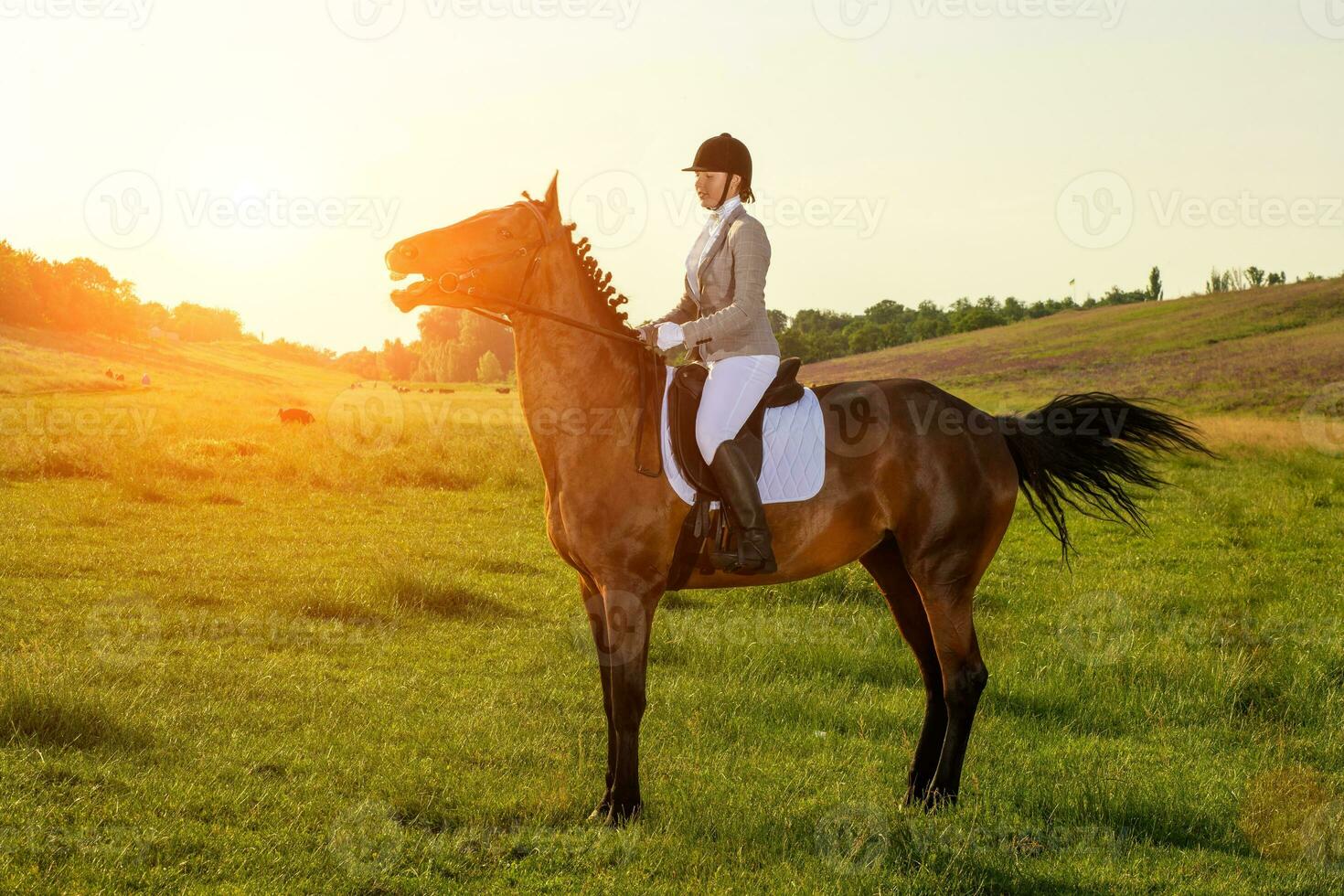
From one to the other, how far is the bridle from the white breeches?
298mm

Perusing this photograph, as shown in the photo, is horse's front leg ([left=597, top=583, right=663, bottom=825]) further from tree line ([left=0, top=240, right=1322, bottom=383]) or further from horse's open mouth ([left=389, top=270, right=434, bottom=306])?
tree line ([left=0, top=240, right=1322, bottom=383])

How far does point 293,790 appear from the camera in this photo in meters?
5.83

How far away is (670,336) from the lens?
18.7 ft

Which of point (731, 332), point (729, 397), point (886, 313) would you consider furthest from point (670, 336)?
point (886, 313)

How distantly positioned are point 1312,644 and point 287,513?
570 inches

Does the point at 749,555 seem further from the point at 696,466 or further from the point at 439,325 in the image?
the point at 439,325

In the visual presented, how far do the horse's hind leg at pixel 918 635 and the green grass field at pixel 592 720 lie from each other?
312mm

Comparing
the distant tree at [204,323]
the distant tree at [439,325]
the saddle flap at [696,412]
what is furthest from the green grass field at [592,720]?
the distant tree at [204,323]

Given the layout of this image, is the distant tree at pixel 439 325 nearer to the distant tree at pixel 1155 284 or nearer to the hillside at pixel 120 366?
the hillside at pixel 120 366

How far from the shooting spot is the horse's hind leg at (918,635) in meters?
6.43

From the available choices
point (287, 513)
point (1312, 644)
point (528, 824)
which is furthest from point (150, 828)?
point (287, 513)

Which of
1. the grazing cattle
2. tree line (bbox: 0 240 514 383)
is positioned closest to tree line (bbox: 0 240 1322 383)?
tree line (bbox: 0 240 514 383)

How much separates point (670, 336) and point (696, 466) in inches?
32.0

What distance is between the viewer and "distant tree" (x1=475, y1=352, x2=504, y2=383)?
308 ft
